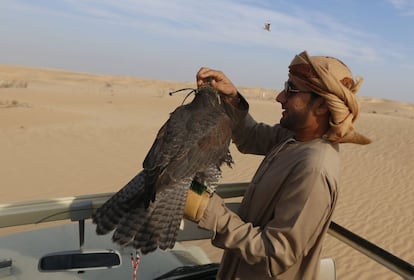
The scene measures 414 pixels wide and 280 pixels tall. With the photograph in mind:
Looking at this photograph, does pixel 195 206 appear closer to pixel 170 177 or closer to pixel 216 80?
pixel 170 177

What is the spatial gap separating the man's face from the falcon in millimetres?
380

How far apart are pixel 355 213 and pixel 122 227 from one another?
856 centimetres

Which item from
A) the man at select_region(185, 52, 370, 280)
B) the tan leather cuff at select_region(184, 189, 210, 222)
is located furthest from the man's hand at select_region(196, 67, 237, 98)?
the tan leather cuff at select_region(184, 189, 210, 222)

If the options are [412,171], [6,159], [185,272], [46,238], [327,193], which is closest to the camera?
[327,193]

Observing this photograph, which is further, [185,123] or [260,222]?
[185,123]

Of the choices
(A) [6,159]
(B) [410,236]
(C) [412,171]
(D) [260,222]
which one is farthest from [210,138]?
(C) [412,171]

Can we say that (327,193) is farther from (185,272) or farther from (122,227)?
(185,272)

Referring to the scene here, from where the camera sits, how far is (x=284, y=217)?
1.67 metres

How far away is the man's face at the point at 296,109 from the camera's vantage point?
6.22 ft

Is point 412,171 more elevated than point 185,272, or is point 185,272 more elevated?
point 185,272

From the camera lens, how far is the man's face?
1.90 meters

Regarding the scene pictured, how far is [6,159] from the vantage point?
11.2 m

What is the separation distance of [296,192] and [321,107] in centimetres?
45

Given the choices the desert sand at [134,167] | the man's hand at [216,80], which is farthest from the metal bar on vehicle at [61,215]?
the desert sand at [134,167]
